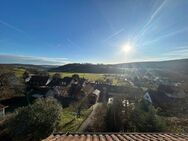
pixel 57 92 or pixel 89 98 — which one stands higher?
pixel 57 92

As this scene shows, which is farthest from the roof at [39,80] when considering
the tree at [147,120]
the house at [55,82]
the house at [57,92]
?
the tree at [147,120]

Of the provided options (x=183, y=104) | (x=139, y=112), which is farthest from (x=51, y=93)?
(x=139, y=112)

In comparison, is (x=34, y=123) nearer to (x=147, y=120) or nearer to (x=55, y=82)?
(x=147, y=120)

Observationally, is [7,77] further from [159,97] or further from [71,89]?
[159,97]

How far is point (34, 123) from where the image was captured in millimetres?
5645

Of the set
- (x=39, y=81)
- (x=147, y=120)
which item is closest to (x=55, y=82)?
(x=39, y=81)

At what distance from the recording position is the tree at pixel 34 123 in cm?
561

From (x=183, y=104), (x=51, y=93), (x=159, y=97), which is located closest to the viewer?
(x=183, y=104)

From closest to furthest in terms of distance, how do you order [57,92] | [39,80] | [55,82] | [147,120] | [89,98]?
[147,120], [89,98], [57,92], [55,82], [39,80]

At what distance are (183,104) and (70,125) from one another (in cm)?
2146

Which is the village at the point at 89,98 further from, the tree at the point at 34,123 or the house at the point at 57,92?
the tree at the point at 34,123

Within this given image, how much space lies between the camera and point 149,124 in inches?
623

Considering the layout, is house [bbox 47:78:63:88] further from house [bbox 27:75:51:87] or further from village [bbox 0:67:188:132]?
house [bbox 27:75:51:87]

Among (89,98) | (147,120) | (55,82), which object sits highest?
(147,120)
